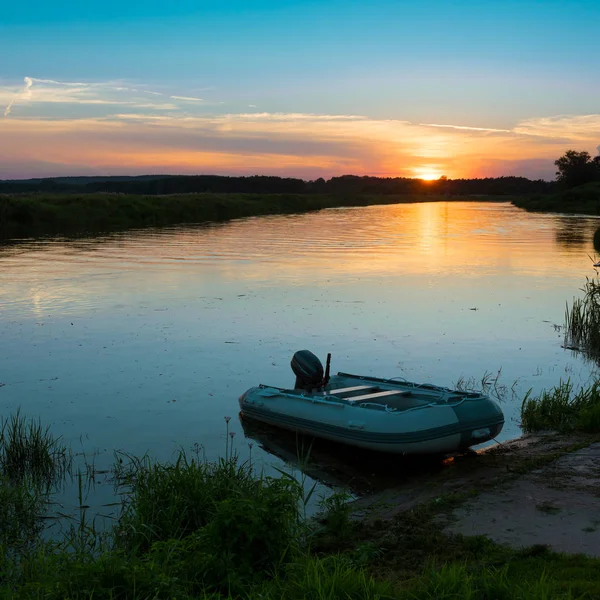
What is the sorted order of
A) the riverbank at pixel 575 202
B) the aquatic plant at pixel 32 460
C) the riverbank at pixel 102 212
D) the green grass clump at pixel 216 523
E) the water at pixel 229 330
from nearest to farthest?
the green grass clump at pixel 216 523, the aquatic plant at pixel 32 460, the water at pixel 229 330, the riverbank at pixel 102 212, the riverbank at pixel 575 202

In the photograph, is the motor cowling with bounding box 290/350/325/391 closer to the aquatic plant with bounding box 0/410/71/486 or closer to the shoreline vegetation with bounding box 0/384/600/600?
the shoreline vegetation with bounding box 0/384/600/600

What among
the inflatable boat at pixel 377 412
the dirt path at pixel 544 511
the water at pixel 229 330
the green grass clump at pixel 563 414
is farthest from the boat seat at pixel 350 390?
the dirt path at pixel 544 511

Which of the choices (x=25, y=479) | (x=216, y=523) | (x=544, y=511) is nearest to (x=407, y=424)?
(x=544, y=511)

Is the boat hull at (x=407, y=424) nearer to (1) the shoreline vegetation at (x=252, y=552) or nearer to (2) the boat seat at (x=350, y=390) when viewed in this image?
(2) the boat seat at (x=350, y=390)

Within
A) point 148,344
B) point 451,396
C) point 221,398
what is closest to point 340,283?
point 148,344

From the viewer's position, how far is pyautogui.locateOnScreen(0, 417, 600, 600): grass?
4.78 metres

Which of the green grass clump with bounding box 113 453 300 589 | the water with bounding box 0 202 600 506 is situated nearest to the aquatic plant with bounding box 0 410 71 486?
the water with bounding box 0 202 600 506

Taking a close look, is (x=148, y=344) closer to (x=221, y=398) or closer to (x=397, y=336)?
(x=221, y=398)

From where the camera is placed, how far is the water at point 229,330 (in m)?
11.4

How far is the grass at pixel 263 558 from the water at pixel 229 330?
2.88 meters

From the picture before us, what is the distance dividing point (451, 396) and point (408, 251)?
98.5 feet

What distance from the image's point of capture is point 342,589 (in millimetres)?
4727

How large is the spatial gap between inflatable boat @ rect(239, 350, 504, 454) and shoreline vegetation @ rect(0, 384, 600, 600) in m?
0.93

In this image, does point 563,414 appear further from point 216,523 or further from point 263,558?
point 216,523
